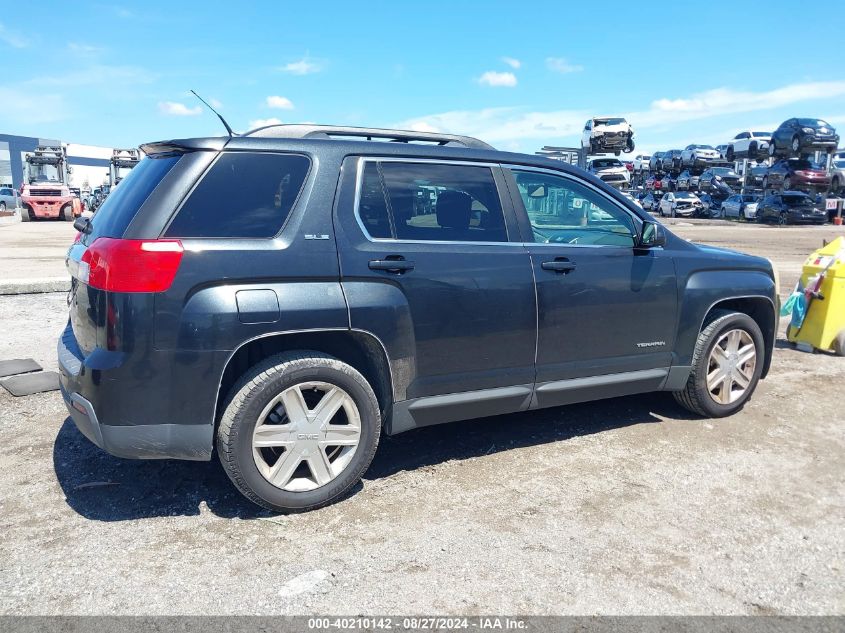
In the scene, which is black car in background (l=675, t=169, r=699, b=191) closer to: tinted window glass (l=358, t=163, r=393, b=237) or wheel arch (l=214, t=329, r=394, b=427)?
tinted window glass (l=358, t=163, r=393, b=237)

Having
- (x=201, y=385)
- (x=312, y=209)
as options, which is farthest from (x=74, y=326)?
(x=312, y=209)

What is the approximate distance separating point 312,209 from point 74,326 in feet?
4.64

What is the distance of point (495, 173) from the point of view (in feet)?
13.0

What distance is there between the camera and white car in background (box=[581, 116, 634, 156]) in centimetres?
3180

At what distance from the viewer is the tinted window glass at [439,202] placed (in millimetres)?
3598

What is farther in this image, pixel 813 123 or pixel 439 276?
pixel 813 123

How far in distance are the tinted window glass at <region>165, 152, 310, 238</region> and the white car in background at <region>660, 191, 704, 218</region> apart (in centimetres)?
4179

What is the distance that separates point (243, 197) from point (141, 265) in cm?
59

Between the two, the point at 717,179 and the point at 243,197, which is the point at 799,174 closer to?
the point at 717,179

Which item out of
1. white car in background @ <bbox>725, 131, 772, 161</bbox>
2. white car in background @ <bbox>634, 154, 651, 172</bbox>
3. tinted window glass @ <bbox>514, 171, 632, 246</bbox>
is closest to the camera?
tinted window glass @ <bbox>514, 171, 632, 246</bbox>

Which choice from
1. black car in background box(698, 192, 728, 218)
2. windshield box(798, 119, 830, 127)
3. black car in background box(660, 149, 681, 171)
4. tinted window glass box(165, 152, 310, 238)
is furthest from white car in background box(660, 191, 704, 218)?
tinted window glass box(165, 152, 310, 238)

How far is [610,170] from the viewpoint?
3472cm

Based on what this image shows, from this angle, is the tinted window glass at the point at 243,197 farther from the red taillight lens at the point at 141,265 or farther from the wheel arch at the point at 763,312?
the wheel arch at the point at 763,312

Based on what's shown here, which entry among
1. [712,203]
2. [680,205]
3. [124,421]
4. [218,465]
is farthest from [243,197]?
[712,203]
